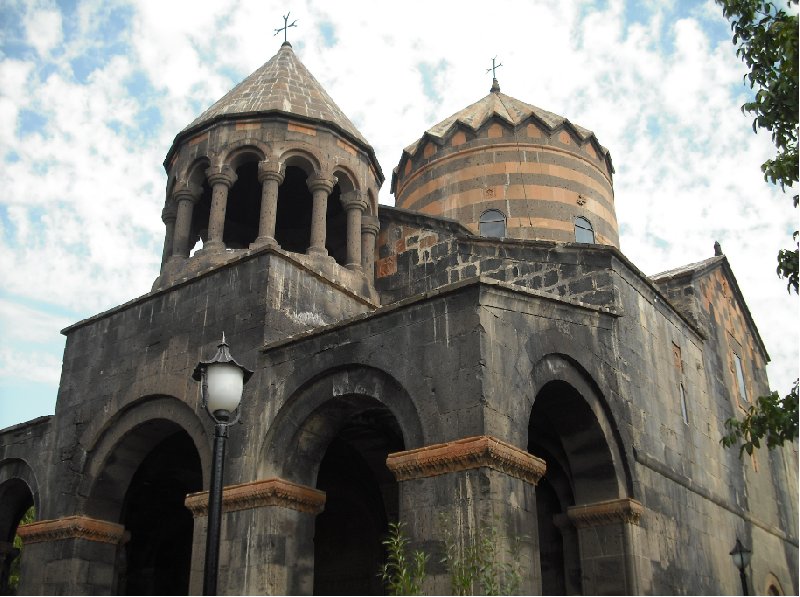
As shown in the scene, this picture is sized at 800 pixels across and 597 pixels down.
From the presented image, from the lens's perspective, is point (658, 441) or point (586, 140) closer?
point (658, 441)

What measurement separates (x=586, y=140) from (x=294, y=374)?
918 cm

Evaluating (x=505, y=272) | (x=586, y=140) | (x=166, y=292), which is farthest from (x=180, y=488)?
(x=586, y=140)

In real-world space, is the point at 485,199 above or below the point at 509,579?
above

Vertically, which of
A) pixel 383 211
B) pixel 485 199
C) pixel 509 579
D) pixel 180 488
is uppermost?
pixel 485 199

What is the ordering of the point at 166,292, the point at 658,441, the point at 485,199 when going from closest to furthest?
the point at 658,441
the point at 166,292
the point at 485,199

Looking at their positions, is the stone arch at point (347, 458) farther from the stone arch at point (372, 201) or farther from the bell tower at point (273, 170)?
the stone arch at point (372, 201)

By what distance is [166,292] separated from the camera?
11.1m

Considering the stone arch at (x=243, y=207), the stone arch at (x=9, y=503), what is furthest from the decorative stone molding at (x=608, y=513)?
the stone arch at (x=9, y=503)

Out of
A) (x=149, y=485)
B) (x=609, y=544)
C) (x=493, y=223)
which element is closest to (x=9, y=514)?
(x=149, y=485)

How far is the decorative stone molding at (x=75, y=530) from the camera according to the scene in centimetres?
1041

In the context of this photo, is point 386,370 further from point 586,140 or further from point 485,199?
point 586,140

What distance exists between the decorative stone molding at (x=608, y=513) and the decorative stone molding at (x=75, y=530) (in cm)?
570

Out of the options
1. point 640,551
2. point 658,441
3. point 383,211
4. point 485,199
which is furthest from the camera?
point 485,199

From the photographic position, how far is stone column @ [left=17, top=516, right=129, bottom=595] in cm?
1026
